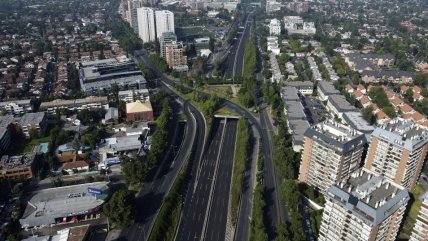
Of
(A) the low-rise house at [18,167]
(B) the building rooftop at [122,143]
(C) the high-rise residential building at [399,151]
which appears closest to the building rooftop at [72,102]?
(B) the building rooftop at [122,143]

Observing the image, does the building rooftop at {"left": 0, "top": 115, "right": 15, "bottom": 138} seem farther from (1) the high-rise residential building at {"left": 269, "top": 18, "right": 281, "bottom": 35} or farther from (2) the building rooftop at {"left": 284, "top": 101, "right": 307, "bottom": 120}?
(1) the high-rise residential building at {"left": 269, "top": 18, "right": 281, "bottom": 35}

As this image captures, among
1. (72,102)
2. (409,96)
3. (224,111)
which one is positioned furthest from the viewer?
(409,96)

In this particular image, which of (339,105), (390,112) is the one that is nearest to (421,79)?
Result: (390,112)

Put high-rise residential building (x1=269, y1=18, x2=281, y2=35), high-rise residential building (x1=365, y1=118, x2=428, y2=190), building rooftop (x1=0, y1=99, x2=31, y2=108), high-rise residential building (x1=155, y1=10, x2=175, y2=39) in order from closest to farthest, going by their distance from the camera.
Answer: high-rise residential building (x1=365, y1=118, x2=428, y2=190) → building rooftop (x1=0, y1=99, x2=31, y2=108) → high-rise residential building (x1=155, y1=10, x2=175, y2=39) → high-rise residential building (x1=269, y1=18, x2=281, y2=35)

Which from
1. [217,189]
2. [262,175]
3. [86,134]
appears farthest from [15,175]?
[262,175]

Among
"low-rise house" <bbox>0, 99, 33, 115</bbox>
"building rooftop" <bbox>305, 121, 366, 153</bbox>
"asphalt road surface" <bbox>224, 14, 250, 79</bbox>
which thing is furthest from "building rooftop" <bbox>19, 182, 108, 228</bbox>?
"asphalt road surface" <bbox>224, 14, 250, 79</bbox>

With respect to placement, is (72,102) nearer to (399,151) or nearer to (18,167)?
(18,167)
